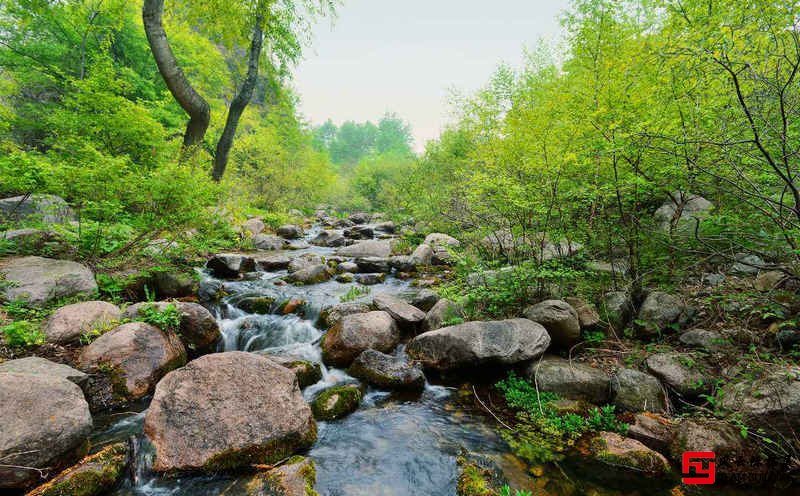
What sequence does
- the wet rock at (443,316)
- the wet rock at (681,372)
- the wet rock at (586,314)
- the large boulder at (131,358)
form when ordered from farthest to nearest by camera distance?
the wet rock at (443,316)
the wet rock at (586,314)
the large boulder at (131,358)
the wet rock at (681,372)

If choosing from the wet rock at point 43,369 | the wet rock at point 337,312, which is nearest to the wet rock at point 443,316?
the wet rock at point 337,312

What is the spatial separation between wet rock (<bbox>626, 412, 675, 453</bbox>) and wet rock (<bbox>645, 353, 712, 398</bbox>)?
1.66 ft

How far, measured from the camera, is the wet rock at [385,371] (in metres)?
5.00

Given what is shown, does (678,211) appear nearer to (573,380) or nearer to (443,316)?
(573,380)

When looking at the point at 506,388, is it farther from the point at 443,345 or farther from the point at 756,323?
the point at 756,323

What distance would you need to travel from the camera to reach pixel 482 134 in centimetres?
827

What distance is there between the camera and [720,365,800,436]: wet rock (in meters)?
3.29

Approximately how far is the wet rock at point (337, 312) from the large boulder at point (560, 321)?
3.37 meters

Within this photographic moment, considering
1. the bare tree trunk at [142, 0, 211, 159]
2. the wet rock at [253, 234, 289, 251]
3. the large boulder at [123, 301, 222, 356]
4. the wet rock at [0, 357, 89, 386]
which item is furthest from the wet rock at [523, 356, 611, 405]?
the wet rock at [253, 234, 289, 251]

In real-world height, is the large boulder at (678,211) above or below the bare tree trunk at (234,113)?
below

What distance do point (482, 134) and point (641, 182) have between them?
4485 millimetres

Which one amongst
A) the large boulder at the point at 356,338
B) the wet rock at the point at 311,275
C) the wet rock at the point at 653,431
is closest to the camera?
the wet rock at the point at 653,431

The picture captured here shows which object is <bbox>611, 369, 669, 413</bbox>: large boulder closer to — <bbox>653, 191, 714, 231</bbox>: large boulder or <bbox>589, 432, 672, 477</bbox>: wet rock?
<bbox>589, 432, 672, 477</bbox>: wet rock

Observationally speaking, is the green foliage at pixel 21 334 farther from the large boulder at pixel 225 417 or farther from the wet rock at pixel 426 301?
the wet rock at pixel 426 301
